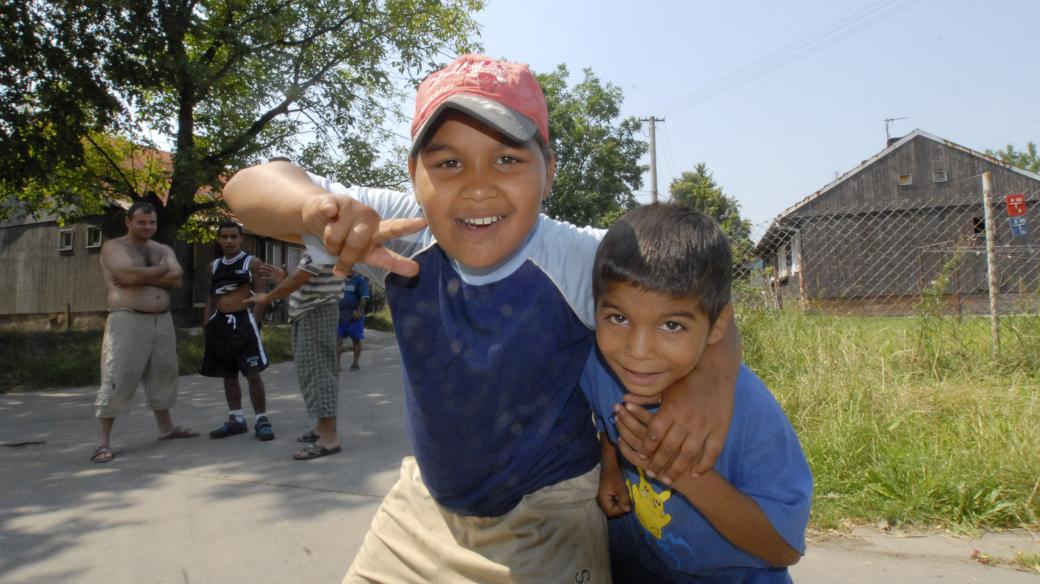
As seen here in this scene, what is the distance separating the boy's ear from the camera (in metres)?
1.69

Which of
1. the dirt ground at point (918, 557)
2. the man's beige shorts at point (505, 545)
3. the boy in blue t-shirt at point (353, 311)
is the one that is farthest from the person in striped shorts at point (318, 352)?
the boy in blue t-shirt at point (353, 311)

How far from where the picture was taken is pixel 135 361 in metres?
Answer: 5.43

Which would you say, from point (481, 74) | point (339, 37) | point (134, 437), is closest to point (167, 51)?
point (339, 37)

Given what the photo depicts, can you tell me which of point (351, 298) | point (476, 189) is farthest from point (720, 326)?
point (351, 298)

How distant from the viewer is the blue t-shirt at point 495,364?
1598 mm

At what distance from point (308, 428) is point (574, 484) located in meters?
4.88

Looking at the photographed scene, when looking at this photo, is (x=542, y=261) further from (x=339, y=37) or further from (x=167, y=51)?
(x=339, y=37)

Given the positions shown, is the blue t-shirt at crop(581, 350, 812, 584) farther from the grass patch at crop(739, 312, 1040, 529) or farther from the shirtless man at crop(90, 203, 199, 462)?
the shirtless man at crop(90, 203, 199, 462)

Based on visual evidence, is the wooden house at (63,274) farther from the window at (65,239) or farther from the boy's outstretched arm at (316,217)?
the boy's outstretched arm at (316,217)

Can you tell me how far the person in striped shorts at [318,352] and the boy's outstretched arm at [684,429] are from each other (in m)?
3.91

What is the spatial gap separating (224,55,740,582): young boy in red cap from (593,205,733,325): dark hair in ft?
0.32

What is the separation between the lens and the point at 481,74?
1.59 metres

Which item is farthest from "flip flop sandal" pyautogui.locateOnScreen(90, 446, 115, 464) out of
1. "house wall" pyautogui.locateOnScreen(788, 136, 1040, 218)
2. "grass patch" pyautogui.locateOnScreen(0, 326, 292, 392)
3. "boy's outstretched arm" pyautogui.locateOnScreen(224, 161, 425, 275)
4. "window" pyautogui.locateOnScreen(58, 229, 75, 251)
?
"house wall" pyautogui.locateOnScreen(788, 136, 1040, 218)

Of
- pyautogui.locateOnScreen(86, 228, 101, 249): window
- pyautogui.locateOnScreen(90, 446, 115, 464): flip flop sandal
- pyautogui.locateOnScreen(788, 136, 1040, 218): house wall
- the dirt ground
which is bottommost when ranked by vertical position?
the dirt ground
